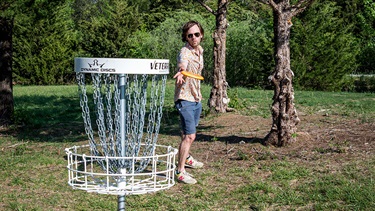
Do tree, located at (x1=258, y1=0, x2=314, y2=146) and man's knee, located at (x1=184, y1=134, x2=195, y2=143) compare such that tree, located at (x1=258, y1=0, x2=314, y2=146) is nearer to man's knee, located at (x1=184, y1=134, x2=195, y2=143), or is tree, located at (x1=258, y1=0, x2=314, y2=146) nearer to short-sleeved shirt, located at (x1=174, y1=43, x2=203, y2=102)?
man's knee, located at (x1=184, y1=134, x2=195, y2=143)

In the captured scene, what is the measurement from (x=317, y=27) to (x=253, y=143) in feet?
49.3

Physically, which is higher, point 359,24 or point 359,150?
point 359,24

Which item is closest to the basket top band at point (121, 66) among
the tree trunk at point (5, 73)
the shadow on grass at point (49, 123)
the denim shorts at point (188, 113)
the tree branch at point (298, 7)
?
the denim shorts at point (188, 113)

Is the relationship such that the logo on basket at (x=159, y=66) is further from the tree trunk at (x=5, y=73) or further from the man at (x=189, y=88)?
the tree trunk at (x=5, y=73)

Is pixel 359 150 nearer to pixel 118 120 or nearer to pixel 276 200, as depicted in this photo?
pixel 276 200

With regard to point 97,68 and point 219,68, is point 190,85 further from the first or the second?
point 219,68

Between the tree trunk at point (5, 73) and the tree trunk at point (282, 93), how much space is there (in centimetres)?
511

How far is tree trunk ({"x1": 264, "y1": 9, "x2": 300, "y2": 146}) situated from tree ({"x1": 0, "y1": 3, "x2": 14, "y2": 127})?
16.8ft

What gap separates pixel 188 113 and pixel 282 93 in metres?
1.83

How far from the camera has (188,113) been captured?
5.25 m

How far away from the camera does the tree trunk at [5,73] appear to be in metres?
9.62

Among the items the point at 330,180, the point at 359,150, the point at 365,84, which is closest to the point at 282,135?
the point at 359,150

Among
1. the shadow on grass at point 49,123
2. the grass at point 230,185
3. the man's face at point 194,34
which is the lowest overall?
the grass at point 230,185

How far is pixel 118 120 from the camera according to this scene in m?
2.65
